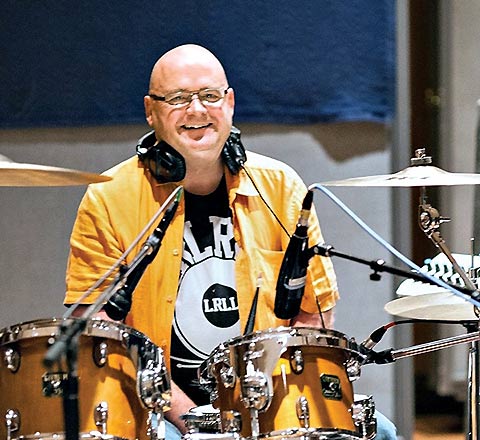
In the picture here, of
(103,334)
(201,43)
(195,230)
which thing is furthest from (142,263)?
(201,43)

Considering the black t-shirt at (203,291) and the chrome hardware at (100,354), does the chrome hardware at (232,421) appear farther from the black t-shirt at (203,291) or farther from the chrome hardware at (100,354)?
the black t-shirt at (203,291)

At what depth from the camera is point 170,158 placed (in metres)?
3.76

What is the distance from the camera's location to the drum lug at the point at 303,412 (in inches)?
121

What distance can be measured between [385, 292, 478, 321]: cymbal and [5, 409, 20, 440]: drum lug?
4.11ft

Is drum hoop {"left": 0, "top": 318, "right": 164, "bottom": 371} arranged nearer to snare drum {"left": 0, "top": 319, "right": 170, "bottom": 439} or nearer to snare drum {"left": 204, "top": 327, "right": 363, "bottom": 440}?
snare drum {"left": 0, "top": 319, "right": 170, "bottom": 439}

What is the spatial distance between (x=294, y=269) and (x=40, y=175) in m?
0.74

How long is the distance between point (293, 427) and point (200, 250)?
944 mm

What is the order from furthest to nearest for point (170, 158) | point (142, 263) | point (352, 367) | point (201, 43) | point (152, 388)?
point (201, 43), point (170, 158), point (352, 367), point (152, 388), point (142, 263)

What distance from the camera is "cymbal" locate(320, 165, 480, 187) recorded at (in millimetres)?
3199

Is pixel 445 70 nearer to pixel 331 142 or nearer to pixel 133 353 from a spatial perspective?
pixel 331 142

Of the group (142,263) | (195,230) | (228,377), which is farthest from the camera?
(195,230)

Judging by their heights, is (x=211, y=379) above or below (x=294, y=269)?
below

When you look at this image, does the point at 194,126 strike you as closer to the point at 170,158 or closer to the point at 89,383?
the point at 170,158

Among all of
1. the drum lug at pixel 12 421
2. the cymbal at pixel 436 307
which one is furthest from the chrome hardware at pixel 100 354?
the cymbal at pixel 436 307
